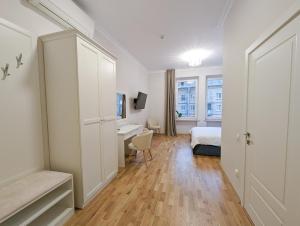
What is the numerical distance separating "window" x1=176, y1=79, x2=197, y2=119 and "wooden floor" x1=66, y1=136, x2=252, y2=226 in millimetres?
3727

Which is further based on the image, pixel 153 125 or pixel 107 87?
pixel 153 125

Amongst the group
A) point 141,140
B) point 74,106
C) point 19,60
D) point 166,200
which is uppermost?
point 19,60

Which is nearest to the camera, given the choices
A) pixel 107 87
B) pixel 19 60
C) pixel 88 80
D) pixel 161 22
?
pixel 19 60

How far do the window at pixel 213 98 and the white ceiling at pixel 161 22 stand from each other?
1997mm

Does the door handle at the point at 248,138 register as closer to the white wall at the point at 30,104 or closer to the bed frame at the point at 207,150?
the bed frame at the point at 207,150

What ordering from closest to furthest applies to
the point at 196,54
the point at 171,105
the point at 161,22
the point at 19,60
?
the point at 19,60 → the point at 161,22 → the point at 196,54 → the point at 171,105

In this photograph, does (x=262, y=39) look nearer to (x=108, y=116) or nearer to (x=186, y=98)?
(x=108, y=116)

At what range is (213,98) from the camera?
6.26 metres

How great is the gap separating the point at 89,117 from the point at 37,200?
101cm

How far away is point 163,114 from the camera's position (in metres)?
6.64

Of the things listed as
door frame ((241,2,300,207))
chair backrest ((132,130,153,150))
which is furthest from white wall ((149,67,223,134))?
door frame ((241,2,300,207))

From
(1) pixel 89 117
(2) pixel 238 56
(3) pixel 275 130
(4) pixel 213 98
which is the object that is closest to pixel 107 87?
(1) pixel 89 117

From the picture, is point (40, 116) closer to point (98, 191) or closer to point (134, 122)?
point (98, 191)

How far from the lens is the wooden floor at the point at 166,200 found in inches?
64.9
